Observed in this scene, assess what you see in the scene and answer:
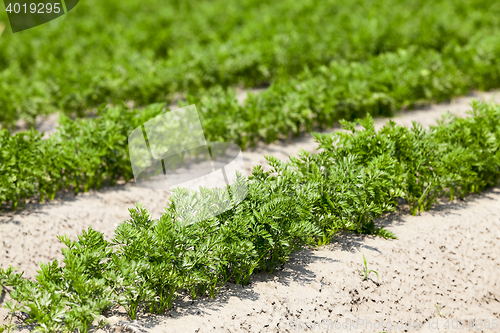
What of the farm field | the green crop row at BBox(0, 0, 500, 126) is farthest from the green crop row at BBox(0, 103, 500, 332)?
the green crop row at BBox(0, 0, 500, 126)

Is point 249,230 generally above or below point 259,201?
below

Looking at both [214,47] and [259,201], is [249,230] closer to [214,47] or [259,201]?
[259,201]

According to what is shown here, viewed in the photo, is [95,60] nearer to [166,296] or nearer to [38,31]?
[38,31]

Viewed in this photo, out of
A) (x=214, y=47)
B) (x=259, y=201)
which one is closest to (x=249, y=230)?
(x=259, y=201)

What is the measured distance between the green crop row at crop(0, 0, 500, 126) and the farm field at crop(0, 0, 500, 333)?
55mm

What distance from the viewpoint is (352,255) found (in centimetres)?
391

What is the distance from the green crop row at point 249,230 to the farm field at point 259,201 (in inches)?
0.6

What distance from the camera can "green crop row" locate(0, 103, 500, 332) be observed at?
3070mm

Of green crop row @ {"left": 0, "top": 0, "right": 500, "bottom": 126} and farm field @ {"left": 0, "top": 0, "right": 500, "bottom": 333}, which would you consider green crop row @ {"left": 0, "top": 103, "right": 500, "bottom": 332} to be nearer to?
farm field @ {"left": 0, "top": 0, "right": 500, "bottom": 333}

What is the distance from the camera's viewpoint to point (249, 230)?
3678 millimetres

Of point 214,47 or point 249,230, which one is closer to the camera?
point 249,230

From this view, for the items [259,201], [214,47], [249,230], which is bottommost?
[249,230]

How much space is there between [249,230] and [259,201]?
0.24 m

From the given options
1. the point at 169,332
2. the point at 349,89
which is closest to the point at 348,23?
the point at 349,89
